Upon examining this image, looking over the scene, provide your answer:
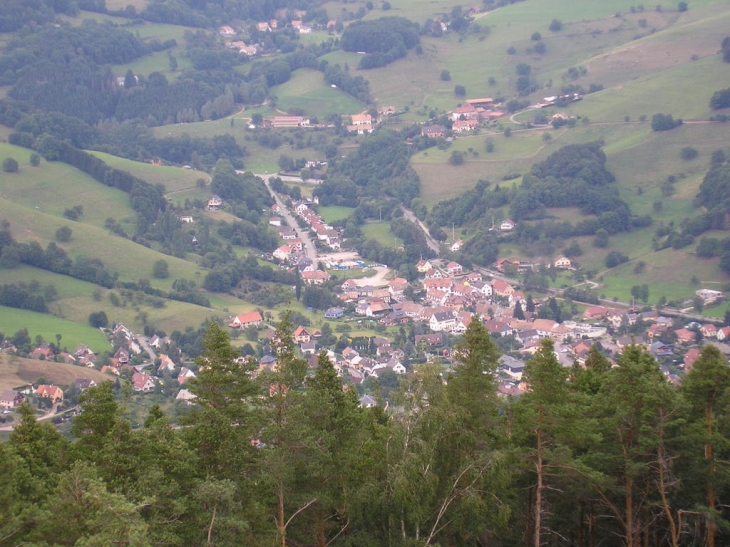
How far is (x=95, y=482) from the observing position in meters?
11.8

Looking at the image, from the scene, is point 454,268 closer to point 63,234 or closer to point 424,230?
point 424,230

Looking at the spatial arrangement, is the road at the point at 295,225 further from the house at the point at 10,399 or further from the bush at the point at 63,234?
the house at the point at 10,399

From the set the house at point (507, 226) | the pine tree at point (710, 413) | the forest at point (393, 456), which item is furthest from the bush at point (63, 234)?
the pine tree at point (710, 413)

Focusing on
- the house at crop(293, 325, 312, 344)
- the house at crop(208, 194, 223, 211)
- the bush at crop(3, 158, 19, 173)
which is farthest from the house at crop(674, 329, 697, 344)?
the bush at crop(3, 158, 19, 173)

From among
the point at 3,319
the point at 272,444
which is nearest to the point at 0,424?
the point at 3,319

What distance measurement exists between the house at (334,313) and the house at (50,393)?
2100 centimetres

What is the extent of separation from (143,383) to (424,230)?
123 ft

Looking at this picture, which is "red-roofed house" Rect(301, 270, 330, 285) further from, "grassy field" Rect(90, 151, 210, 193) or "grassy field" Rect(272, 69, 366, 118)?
"grassy field" Rect(272, 69, 366, 118)

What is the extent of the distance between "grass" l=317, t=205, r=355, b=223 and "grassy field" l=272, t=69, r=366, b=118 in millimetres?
23445

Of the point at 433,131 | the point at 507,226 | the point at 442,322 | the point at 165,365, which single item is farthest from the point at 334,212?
the point at 165,365

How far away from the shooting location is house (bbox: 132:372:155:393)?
4403 centimetres

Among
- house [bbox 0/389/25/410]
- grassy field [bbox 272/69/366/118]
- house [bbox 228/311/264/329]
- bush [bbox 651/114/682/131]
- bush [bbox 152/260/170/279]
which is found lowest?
house [bbox 0/389/25/410]

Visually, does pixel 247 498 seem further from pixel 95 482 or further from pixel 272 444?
pixel 95 482

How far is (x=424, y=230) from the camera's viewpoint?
76.7 meters
